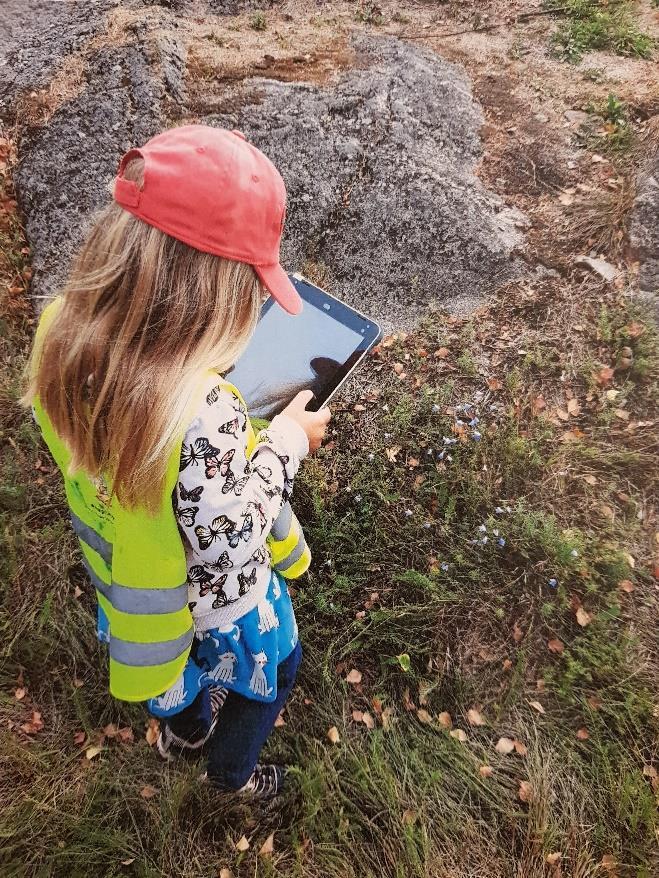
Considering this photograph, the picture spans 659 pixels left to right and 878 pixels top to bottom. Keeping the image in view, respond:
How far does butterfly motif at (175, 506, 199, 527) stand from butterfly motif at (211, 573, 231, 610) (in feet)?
1.26

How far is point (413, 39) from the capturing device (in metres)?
5.16

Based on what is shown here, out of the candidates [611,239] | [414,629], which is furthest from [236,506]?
[611,239]

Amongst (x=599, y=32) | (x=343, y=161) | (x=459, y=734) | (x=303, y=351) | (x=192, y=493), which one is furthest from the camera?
(x=599, y=32)

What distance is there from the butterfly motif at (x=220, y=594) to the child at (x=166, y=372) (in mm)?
14

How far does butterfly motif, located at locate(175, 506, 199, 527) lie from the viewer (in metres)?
1.55

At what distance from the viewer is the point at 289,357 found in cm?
267

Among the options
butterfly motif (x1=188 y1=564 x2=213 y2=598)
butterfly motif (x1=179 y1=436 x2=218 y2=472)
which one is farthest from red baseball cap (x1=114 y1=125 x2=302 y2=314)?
butterfly motif (x1=188 y1=564 x2=213 y2=598)

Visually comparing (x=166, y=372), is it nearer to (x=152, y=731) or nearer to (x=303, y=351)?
(x=303, y=351)

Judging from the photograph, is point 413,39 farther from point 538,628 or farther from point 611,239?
point 538,628

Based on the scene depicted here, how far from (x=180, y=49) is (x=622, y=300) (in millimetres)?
4382

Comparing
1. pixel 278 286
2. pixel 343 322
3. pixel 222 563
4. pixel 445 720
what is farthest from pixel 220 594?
pixel 445 720

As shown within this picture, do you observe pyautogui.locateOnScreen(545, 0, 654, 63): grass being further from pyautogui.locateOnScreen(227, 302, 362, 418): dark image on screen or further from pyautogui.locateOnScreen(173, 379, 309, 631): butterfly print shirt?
pyautogui.locateOnScreen(173, 379, 309, 631): butterfly print shirt

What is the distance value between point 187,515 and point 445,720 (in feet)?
7.38

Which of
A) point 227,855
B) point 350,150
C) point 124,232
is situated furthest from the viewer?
point 350,150
